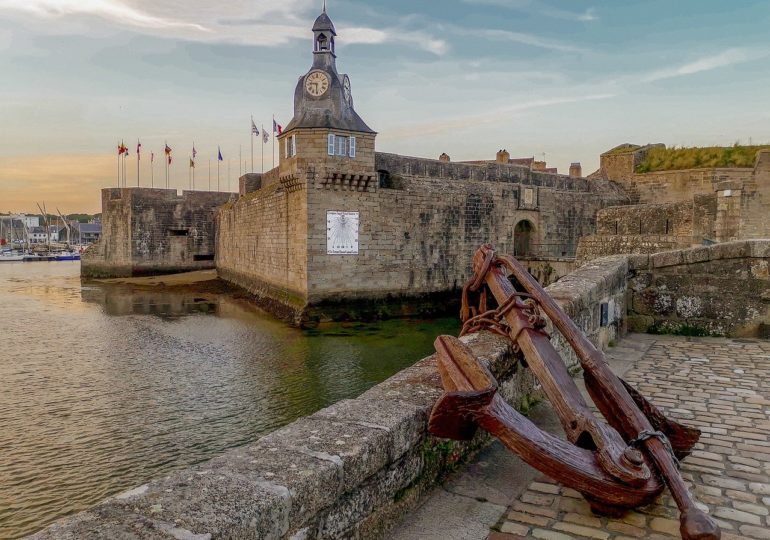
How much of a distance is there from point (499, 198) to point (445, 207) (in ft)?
10.8

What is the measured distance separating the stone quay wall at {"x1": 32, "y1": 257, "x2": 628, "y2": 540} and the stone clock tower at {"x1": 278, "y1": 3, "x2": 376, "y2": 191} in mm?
15559

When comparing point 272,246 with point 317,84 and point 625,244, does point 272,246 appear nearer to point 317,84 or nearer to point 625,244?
point 317,84

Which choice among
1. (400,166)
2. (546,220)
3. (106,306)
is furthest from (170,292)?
(546,220)

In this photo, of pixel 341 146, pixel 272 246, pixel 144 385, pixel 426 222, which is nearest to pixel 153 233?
pixel 272 246

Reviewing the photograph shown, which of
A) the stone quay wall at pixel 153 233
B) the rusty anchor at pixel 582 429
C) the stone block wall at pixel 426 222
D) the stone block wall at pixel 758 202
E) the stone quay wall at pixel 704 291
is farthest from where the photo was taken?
the stone quay wall at pixel 153 233

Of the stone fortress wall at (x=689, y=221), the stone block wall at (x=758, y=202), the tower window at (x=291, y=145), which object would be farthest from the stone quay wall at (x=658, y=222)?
the tower window at (x=291, y=145)

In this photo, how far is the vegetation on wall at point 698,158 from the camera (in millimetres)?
25281

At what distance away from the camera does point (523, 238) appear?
2609cm

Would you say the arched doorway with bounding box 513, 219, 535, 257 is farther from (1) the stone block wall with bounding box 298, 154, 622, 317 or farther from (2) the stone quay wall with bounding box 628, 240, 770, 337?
(2) the stone quay wall with bounding box 628, 240, 770, 337

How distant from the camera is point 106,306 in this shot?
73.9 ft

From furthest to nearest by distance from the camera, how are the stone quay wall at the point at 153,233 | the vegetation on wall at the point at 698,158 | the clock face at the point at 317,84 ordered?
the stone quay wall at the point at 153,233
the vegetation on wall at the point at 698,158
the clock face at the point at 317,84

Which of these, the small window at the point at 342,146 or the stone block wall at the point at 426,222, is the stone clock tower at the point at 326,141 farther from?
the stone block wall at the point at 426,222

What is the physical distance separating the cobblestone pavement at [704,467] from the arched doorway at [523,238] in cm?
2068

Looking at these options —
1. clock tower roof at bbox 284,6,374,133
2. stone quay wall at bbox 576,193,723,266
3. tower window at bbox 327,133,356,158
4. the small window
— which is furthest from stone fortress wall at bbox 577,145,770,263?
clock tower roof at bbox 284,6,374,133
